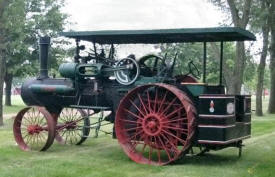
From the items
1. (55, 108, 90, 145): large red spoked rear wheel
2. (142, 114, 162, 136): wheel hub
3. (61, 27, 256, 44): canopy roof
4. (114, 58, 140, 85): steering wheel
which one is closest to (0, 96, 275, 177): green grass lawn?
(55, 108, 90, 145): large red spoked rear wheel

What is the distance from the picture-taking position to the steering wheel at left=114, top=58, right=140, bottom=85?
31.8 ft

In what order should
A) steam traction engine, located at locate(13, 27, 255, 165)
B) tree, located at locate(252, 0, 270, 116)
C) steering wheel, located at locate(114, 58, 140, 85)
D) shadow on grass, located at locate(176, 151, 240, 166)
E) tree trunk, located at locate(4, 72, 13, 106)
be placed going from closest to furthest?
steam traction engine, located at locate(13, 27, 255, 165) < shadow on grass, located at locate(176, 151, 240, 166) < steering wheel, located at locate(114, 58, 140, 85) < tree, located at locate(252, 0, 270, 116) < tree trunk, located at locate(4, 72, 13, 106)

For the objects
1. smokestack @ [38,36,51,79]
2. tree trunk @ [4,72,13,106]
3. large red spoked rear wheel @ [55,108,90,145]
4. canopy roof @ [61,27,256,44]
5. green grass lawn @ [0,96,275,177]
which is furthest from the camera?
tree trunk @ [4,72,13,106]

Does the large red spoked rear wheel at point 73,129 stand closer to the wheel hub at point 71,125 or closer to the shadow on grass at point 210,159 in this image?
the wheel hub at point 71,125

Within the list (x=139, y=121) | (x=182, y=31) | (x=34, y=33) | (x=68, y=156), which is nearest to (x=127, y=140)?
(x=139, y=121)

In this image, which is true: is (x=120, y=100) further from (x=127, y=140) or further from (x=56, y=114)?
(x=56, y=114)

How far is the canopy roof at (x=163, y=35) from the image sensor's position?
29.1ft

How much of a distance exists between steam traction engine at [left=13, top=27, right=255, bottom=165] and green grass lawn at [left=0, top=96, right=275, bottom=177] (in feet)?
1.08

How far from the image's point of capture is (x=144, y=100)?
9.34 m

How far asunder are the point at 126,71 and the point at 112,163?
183cm

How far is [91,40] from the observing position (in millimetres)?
10695

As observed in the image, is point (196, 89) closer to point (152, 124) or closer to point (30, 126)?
point (152, 124)

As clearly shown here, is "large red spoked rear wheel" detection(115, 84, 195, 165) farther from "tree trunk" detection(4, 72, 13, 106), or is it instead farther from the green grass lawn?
"tree trunk" detection(4, 72, 13, 106)

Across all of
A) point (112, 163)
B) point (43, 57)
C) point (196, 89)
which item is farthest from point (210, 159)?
point (43, 57)
